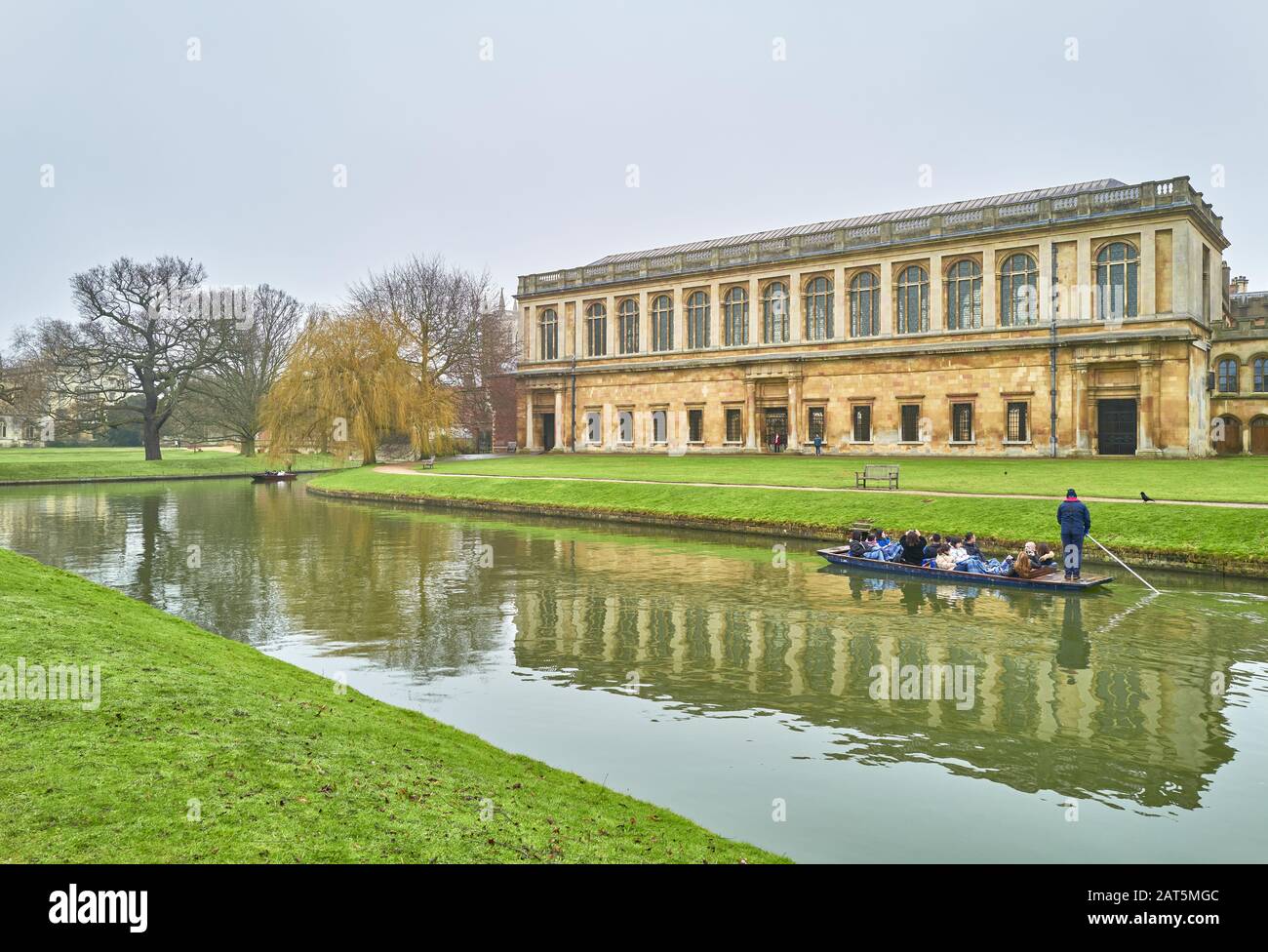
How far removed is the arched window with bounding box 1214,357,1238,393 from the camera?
181ft

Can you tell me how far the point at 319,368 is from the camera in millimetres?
55188

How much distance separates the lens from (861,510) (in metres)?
30.3

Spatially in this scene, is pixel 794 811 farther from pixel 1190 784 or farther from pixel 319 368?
pixel 319 368

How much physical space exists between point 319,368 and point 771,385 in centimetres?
2898

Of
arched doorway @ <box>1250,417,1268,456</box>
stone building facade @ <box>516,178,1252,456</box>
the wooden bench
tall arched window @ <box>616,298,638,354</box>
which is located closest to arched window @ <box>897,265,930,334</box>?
stone building facade @ <box>516,178,1252,456</box>

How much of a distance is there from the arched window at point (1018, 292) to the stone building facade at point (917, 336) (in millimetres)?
104

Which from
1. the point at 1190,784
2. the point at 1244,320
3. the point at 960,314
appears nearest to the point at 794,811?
the point at 1190,784

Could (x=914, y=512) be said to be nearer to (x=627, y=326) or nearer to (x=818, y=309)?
(x=818, y=309)

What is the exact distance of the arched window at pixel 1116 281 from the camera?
4788cm

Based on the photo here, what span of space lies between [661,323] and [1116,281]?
3000 centimetres

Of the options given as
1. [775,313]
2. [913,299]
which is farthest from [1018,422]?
[775,313]

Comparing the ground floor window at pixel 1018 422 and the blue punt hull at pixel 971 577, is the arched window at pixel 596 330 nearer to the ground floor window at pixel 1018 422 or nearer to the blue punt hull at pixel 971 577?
the ground floor window at pixel 1018 422

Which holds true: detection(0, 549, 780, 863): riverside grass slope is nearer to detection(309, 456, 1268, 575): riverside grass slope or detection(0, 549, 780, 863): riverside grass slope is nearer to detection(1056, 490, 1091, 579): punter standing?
detection(1056, 490, 1091, 579): punter standing

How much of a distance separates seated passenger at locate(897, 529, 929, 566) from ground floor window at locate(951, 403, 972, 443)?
3239 cm
